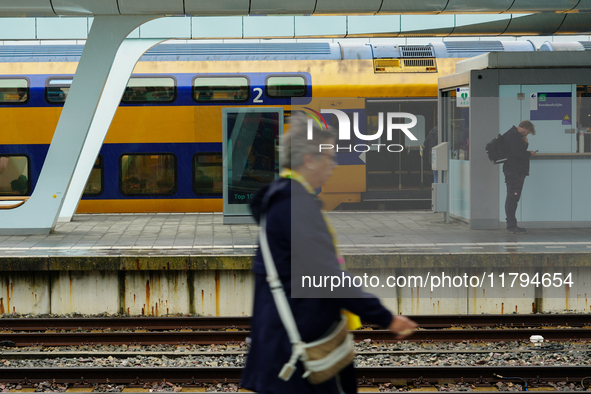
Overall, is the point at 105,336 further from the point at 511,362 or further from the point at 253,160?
the point at 253,160

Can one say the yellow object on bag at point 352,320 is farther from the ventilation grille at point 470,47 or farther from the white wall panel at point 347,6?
the ventilation grille at point 470,47

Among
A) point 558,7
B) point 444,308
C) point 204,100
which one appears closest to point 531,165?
point 558,7

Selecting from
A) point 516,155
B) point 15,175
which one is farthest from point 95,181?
point 516,155

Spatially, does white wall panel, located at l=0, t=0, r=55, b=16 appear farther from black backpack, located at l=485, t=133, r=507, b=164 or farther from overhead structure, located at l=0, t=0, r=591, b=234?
black backpack, located at l=485, t=133, r=507, b=164

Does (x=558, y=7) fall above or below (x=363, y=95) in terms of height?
above

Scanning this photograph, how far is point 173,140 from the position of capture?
42.7ft

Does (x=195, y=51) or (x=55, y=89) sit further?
(x=195, y=51)

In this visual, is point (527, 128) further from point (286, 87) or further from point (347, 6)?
point (286, 87)

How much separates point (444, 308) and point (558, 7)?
4.90m

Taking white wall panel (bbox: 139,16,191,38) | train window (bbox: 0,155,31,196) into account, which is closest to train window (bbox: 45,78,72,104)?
train window (bbox: 0,155,31,196)

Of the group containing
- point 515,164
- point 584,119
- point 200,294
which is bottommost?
point 200,294

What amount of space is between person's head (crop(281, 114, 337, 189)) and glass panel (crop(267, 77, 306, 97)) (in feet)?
33.8

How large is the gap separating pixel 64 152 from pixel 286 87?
14.3 feet

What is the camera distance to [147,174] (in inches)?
520
